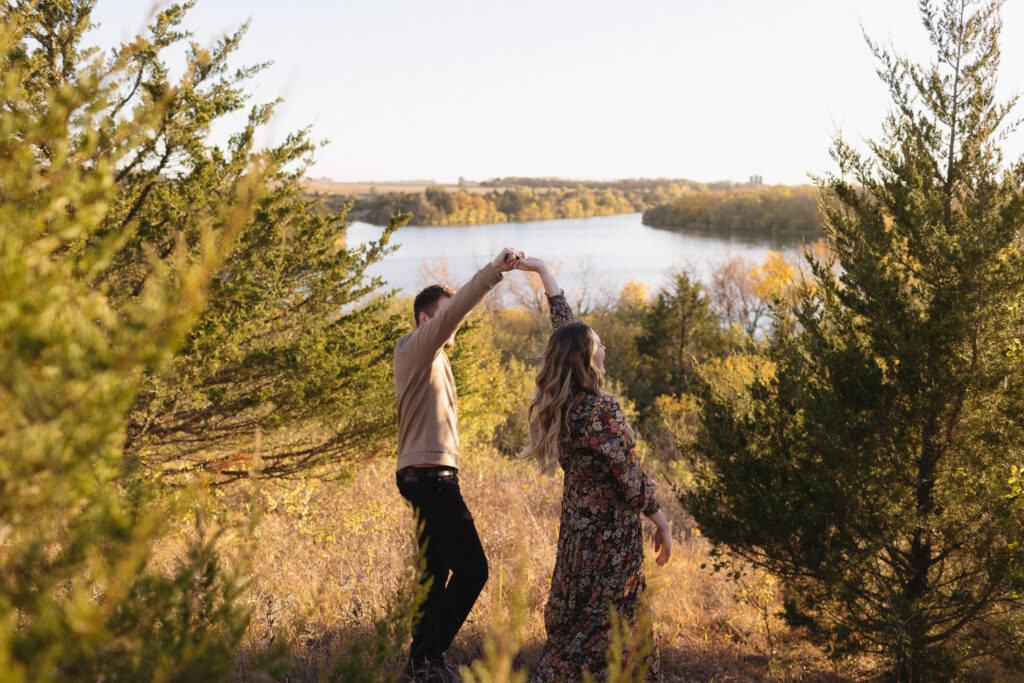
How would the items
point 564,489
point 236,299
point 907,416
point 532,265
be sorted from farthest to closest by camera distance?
1. point 236,299
2. point 907,416
3. point 532,265
4. point 564,489

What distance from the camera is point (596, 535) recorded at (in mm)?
2852

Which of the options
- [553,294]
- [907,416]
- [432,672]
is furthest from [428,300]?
[907,416]

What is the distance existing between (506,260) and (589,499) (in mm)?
1173

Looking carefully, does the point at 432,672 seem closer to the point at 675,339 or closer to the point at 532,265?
the point at 532,265

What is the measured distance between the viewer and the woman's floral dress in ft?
9.06

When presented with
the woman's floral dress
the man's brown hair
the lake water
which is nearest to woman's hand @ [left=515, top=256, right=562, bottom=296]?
the man's brown hair

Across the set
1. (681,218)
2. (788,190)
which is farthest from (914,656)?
(681,218)

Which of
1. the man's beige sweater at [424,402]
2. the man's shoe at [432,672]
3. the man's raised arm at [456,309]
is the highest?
the man's raised arm at [456,309]

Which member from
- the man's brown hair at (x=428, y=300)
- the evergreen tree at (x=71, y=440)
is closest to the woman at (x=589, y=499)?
the man's brown hair at (x=428, y=300)

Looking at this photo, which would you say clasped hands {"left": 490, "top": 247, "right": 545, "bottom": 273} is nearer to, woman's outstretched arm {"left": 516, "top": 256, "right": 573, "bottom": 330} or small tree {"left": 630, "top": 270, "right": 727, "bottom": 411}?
woman's outstretched arm {"left": 516, "top": 256, "right": 573, "bottom": 330}

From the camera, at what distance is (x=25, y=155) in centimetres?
87

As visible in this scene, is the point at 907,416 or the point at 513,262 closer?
the point at 513,262

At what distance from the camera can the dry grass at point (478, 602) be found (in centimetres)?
401

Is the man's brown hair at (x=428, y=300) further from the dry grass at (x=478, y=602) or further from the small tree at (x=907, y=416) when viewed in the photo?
the small tree at (x=907, y=416)
